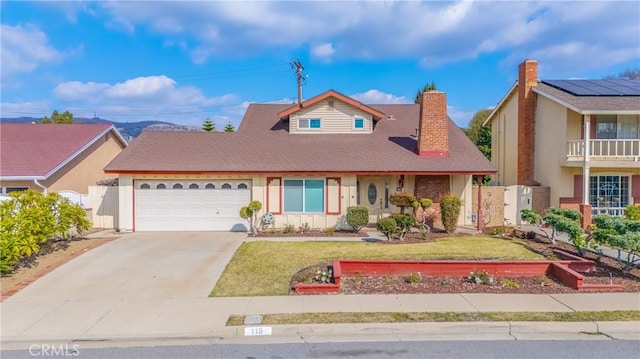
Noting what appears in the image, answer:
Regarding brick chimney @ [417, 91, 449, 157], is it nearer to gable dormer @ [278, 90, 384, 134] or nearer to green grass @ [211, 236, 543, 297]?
gable dormer @ [278, 90, 384, 134]

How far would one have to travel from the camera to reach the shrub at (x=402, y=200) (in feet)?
49.5

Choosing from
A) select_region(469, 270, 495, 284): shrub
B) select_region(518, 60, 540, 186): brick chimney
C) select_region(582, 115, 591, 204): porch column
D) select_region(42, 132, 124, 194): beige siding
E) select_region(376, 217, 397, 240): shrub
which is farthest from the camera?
select_region(518, 60, 540, 186): brick chimney

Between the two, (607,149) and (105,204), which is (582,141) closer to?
(607,149)

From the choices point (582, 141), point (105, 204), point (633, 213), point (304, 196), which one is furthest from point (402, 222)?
point (105, 204)

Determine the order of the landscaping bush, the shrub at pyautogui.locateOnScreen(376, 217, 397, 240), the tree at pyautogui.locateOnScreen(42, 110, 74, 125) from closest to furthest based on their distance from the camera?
the landscaping bush
the shrub at pyautogui.locateOnScreen(376, 217, 397, 240)
the tree at pyautogui.locateOnScreen(42, 110, 74, 125)

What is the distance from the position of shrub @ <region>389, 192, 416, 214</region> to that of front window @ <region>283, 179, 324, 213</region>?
2.82 meters

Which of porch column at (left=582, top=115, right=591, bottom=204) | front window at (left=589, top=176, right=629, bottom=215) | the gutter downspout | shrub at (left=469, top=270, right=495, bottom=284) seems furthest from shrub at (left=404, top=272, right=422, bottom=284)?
the gutter downspout

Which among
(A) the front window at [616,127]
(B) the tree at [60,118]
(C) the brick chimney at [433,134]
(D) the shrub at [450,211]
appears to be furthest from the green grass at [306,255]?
(B) the tree at [60,118]

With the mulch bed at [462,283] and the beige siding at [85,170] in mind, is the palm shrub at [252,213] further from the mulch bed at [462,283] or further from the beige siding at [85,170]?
the beige siding at [85,170]

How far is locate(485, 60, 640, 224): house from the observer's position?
54.2ft

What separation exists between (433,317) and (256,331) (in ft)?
9.56

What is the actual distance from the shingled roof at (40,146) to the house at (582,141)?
22311 millimetres

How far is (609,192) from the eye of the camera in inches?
696

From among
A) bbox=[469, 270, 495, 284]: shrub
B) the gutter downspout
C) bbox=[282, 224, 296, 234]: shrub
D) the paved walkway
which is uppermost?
the gutter downspout
